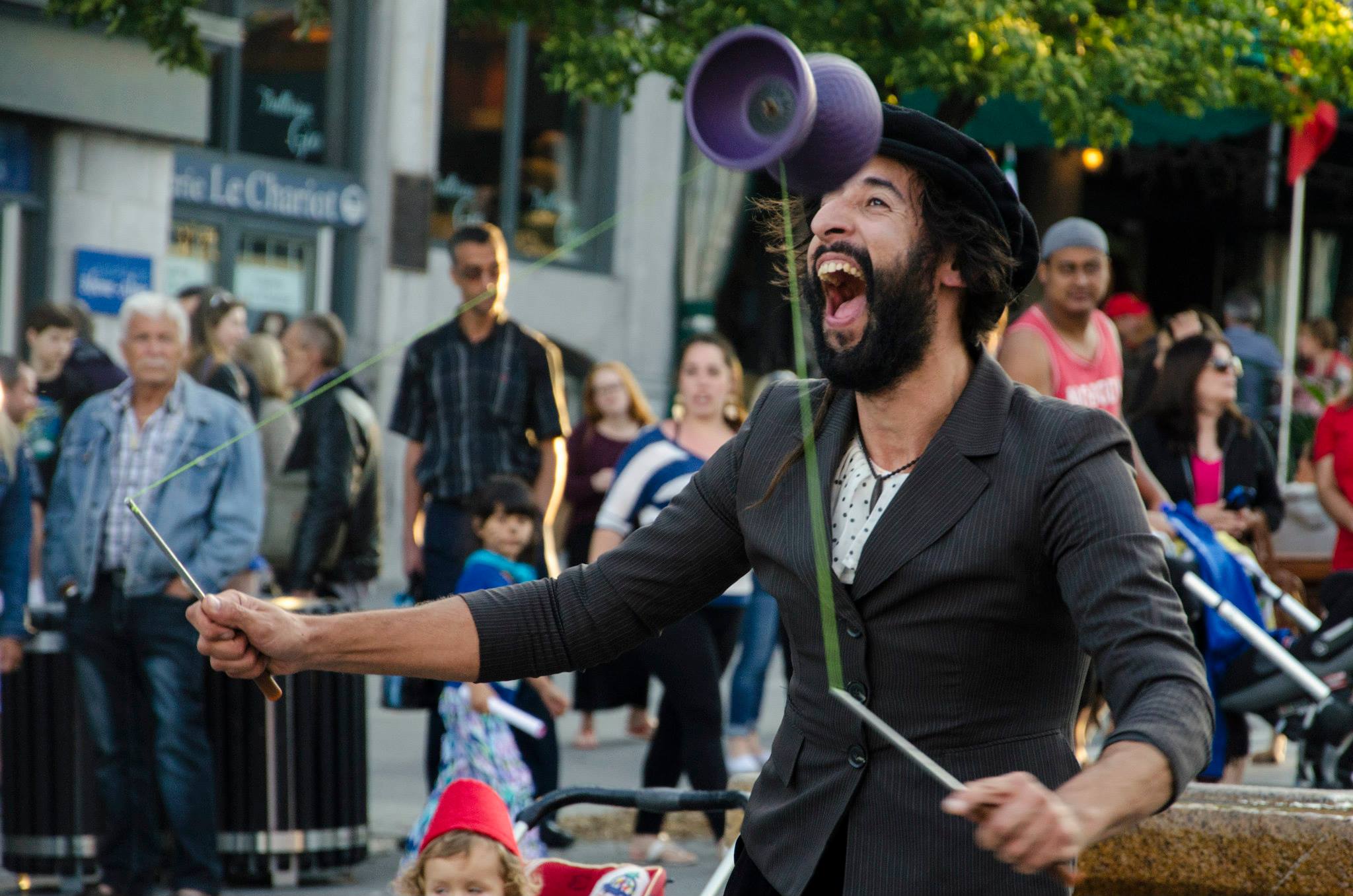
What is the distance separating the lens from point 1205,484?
8133mm

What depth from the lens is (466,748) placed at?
6.58 m

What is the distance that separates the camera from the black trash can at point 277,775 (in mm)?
6766

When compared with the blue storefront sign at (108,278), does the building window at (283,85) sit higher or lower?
higher

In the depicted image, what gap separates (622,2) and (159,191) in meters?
4.47

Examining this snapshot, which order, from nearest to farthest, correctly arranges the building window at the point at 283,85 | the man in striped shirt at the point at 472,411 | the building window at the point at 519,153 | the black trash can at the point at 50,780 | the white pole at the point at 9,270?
the black trash can at the point at 50,780
the man in striped shirt at the point at 472,411
the white pole at the point at 9,270
the building window at the point at 283,85
the building window at the point at 519,153

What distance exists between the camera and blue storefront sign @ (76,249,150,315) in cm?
1223

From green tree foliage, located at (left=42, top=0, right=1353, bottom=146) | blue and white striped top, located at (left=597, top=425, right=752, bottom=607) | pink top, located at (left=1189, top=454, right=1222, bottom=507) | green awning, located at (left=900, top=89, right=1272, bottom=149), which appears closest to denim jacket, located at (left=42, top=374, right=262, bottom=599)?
blue and white striped top, located at (left=597, top=425, right=752, bottom=607)

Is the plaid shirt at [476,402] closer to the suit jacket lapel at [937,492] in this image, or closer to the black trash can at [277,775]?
the black trash can at [277,775]

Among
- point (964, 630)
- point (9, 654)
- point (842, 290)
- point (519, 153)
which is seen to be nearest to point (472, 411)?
point (9, 654)

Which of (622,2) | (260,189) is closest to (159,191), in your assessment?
(260,189)

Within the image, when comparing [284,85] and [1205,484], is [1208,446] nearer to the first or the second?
[1205,484]

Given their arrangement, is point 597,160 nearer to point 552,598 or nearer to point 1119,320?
point 1119,320

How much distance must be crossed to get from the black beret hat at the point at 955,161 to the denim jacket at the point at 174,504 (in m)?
4.07

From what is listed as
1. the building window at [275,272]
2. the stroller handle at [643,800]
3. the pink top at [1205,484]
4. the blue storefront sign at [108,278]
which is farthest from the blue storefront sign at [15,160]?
the stroller handle at [643,800]
